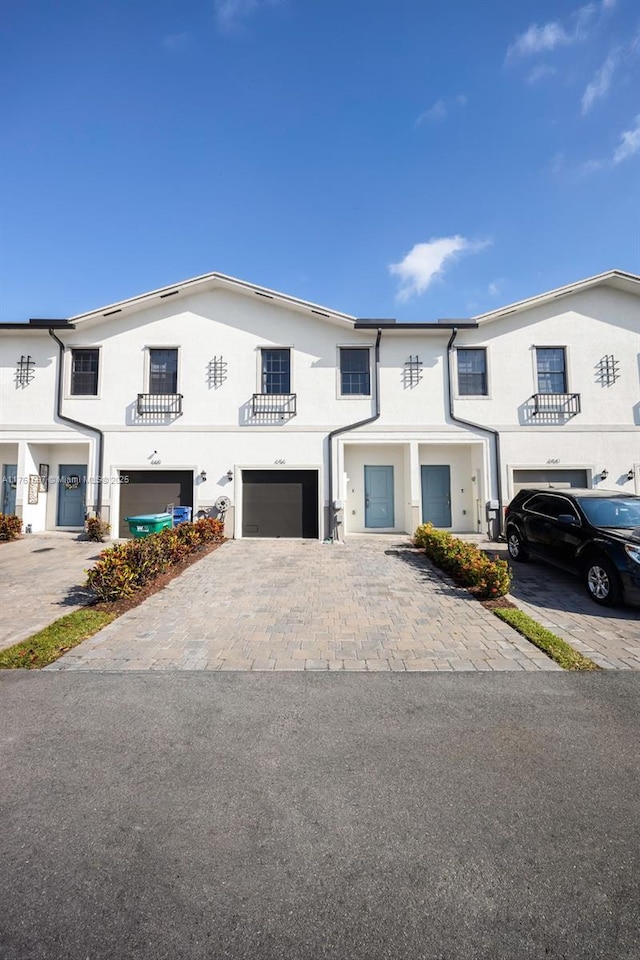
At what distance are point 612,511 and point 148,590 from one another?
889 centimetres

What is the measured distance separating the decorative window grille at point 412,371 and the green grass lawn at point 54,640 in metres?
11.9

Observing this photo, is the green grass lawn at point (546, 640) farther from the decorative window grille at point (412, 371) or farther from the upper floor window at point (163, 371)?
the upper floor window at point (163, 371)

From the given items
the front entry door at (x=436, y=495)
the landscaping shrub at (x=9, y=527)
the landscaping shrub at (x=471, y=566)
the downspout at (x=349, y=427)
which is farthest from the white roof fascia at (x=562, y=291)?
the landscaping shrub at (x=9, y=527)

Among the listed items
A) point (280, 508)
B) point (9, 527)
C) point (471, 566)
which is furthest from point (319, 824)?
point (9, 527)

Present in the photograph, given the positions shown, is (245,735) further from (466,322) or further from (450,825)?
(466,322)

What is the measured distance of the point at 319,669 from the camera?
14.9 ft

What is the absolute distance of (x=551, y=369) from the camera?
48.3 ft

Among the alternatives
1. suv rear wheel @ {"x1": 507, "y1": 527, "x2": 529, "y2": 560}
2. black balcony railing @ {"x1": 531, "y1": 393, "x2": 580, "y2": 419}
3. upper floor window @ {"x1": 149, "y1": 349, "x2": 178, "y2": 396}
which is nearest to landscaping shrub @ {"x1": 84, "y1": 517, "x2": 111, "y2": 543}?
upper floor window @ {"x1": 149, "y1": 349, "x2": 178, "y2": 396}

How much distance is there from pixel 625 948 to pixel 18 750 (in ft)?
12.8

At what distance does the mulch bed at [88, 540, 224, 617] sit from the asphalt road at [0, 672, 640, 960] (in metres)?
2.55

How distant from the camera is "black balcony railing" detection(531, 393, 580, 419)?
14.3m

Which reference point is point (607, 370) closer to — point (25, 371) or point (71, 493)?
point (71, 493)

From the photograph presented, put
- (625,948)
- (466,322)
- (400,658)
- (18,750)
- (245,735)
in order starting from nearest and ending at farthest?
(625,948)
(18,750)
(245,735)
(400,658)
(466,322)

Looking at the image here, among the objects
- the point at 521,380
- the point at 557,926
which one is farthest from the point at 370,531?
the point at 557,926
